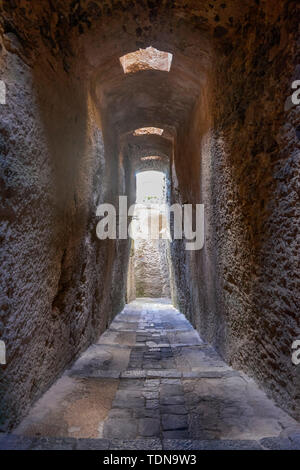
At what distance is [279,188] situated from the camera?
2150 mm

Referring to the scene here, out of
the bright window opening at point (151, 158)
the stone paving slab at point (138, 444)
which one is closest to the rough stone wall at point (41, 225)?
the stone paving slab at point (138, 444)

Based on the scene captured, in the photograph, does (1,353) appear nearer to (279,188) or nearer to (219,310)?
(279,188)

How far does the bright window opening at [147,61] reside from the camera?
397cm

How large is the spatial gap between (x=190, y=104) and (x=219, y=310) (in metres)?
3.21

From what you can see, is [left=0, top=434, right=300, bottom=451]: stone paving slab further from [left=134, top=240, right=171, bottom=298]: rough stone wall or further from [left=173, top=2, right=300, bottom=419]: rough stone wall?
[left=134, top=240, right=171, bottom=298]: rough stone wall

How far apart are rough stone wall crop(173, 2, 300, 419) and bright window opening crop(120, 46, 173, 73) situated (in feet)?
2.55

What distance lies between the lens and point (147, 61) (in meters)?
4.06

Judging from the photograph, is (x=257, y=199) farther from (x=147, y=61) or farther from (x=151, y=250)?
(x=151, y=250)

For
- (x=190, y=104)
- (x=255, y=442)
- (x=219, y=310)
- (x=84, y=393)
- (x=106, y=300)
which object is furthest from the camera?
(x=106, y=300)

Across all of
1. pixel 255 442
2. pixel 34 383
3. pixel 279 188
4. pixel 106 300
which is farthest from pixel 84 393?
pixel 106 300

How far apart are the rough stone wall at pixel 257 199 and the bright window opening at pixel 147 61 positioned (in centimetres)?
78

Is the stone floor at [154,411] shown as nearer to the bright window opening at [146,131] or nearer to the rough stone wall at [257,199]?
the rough stone wall at [257,199]

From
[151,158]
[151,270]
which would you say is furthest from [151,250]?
[151,158]

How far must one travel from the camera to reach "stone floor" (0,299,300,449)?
1717 mm
